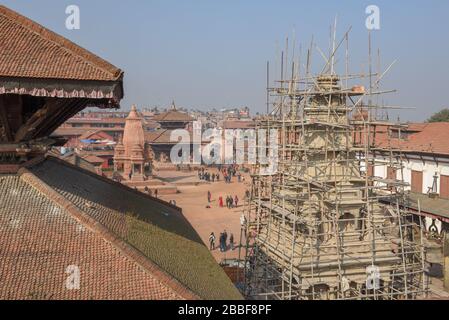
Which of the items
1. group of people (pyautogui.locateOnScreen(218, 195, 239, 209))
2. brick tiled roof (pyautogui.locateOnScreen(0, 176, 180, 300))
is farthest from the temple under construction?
group of people (pyautogui.locateOnScreen(218, 195, 239, 209))

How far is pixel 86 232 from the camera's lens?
688 centimetres

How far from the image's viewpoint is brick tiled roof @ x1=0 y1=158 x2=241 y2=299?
239 inches

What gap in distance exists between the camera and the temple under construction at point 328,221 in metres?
14.7

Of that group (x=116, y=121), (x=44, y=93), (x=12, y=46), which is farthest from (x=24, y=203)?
(x=116, y=121)

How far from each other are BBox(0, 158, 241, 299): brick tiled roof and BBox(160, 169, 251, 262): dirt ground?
15.6 meters

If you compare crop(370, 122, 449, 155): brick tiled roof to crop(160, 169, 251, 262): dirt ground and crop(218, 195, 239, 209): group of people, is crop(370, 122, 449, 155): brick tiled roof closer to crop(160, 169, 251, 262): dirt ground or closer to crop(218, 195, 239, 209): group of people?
crop(160, 169, 251, 262): dirt ground

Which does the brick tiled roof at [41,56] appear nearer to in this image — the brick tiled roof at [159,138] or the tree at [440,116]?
the brick tiled roof at [159,138]

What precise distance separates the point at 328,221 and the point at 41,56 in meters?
9.88

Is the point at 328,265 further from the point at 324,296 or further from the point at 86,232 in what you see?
the point at 86,232

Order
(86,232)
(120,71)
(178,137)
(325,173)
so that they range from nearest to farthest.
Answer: (86,232) < (120,71) < (325,173) < (178,137)

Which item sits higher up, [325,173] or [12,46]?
[12,46]

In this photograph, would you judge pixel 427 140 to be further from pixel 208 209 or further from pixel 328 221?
pixel 328 221

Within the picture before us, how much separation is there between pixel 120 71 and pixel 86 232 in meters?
2.55

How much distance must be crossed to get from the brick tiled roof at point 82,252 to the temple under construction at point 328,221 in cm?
670
